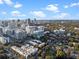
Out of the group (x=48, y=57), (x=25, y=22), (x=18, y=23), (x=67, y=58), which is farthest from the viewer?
(x=25, y=22)

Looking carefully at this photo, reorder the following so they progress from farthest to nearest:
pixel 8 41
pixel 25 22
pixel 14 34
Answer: pixel 25 22 → pixel 14 34 → pixel 8 41

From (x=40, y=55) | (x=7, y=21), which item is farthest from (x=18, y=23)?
(x=40, y=55)

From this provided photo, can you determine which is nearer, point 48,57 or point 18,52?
point 48,57

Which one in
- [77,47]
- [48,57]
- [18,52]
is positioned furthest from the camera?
[77,47]

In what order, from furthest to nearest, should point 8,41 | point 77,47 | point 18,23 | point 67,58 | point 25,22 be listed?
point 25,22, point 18,23, point 8,41, point 77,47, point 67,58

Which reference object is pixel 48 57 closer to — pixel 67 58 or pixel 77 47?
pixel 67 58

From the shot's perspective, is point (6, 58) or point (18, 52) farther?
point (18, 52)

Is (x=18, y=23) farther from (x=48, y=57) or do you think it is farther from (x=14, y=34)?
(x=48, y=57)

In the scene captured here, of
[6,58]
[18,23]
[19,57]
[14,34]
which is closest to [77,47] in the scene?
[19,57]

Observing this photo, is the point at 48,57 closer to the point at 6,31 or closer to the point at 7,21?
the point at 6,31
